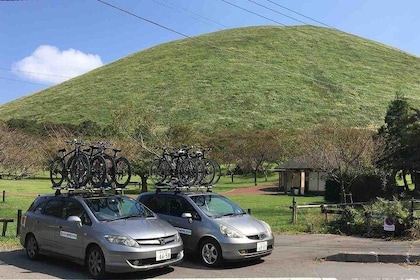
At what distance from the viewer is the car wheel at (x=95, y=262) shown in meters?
8.07

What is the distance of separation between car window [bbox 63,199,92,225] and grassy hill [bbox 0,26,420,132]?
192 ft

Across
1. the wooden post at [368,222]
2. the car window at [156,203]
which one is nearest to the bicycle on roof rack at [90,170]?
the car window at [156,203]

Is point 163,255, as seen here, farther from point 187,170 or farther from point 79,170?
point 187,170

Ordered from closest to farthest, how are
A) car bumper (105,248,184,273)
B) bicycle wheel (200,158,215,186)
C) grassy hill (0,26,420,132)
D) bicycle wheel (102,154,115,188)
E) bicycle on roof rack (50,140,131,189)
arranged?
car bumper (105,248,184,273) < bicycle on roof rack (50,140,131,189) < bicycle wheel (102,154,115,188) < bicycle wheel (200,158,215,186) < grassy hill (0,26,420,132)

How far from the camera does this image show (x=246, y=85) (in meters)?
89.8

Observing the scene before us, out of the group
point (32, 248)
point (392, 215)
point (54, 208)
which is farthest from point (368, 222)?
point (32, 248)

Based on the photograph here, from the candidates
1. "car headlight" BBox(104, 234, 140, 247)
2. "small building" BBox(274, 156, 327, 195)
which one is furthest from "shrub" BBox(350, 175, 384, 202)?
"car headlight" BBox(104, 234, 140, 247)

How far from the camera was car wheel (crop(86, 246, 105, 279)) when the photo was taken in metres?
8.07

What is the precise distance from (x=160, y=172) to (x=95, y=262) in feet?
20.6

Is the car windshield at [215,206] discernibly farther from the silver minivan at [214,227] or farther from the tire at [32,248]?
the tire at [32,248]

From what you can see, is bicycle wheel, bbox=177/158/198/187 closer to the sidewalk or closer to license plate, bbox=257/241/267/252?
the sidewalk

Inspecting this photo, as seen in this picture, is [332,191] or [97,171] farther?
[332,191]

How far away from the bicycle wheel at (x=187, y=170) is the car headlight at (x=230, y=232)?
15.5 feet

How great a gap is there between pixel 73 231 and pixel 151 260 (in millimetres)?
1730
